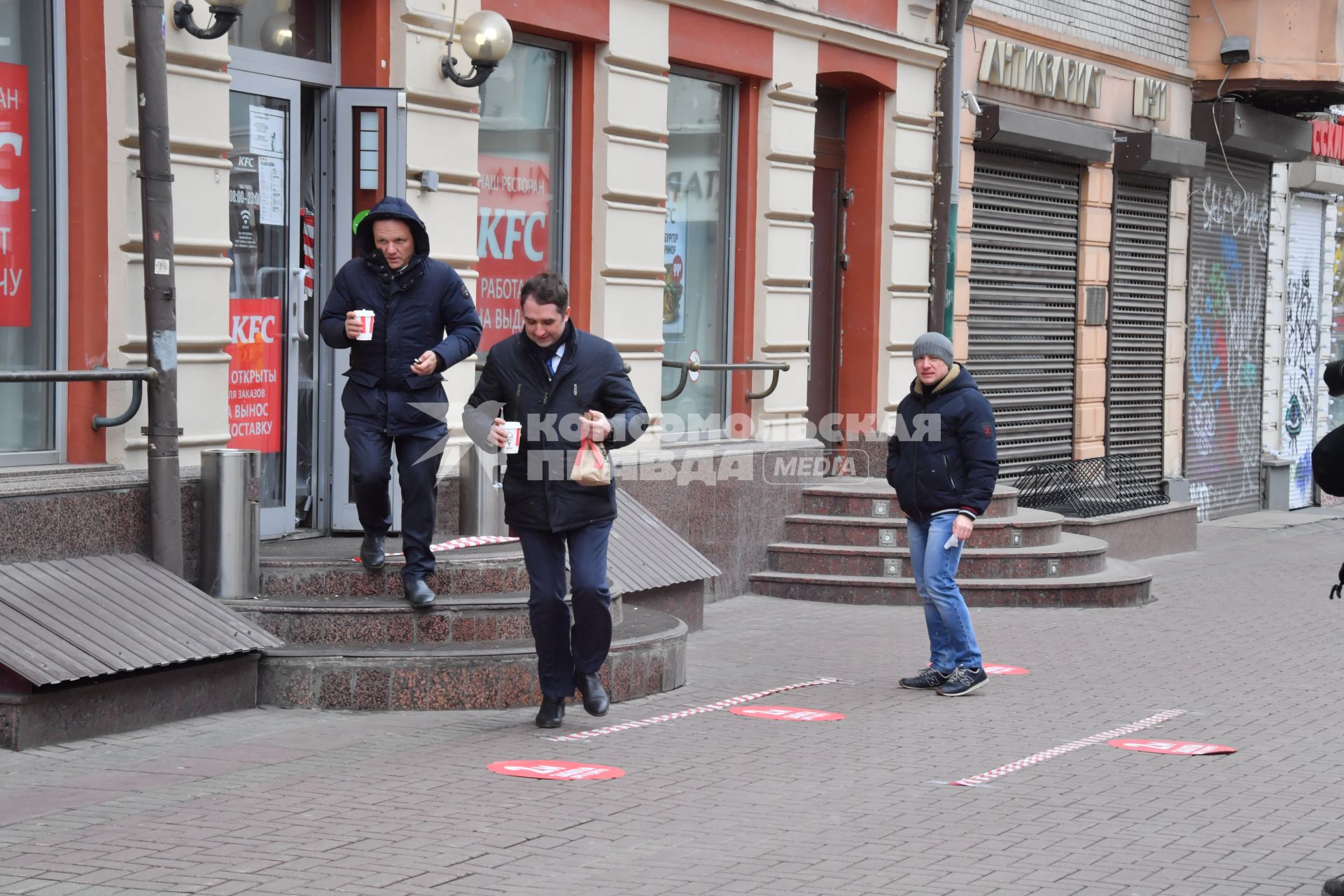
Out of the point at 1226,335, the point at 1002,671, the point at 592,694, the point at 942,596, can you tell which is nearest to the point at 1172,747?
the point at 942,596

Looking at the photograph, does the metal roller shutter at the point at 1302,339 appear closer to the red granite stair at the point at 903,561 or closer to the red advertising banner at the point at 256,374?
the red granite stair at the point at 903,561

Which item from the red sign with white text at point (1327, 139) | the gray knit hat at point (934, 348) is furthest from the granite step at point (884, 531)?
the red sign with white text at point (1327, 139)

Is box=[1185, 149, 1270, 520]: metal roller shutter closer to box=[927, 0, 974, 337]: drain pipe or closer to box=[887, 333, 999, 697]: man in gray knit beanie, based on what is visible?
box=[927, 0, 974, 337]: drain pipe

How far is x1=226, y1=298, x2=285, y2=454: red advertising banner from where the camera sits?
1004 cm

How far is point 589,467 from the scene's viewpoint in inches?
310

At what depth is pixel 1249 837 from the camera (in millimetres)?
6484

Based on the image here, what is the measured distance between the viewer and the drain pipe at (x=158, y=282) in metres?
8.49

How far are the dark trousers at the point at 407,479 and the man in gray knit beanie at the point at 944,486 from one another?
2412mm

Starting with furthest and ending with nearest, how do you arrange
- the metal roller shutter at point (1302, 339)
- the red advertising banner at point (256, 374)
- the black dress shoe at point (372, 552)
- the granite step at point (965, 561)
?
the metal roller shutter at point (1302, 339) < the granite step at point (965, 561) < the red advertising banner at point (256, 374) < the black dress shoe at point (372, 552)

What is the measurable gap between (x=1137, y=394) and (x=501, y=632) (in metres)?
12.1

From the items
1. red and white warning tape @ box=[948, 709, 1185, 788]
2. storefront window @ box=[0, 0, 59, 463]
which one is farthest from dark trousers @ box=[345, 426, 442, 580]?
red and white warning tape @ box=[948, 709, 1185, 788]

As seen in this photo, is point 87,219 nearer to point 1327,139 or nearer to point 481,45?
point 481,45

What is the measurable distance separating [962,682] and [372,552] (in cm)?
301

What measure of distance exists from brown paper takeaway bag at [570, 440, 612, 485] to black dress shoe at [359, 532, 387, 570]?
151 centimetres
